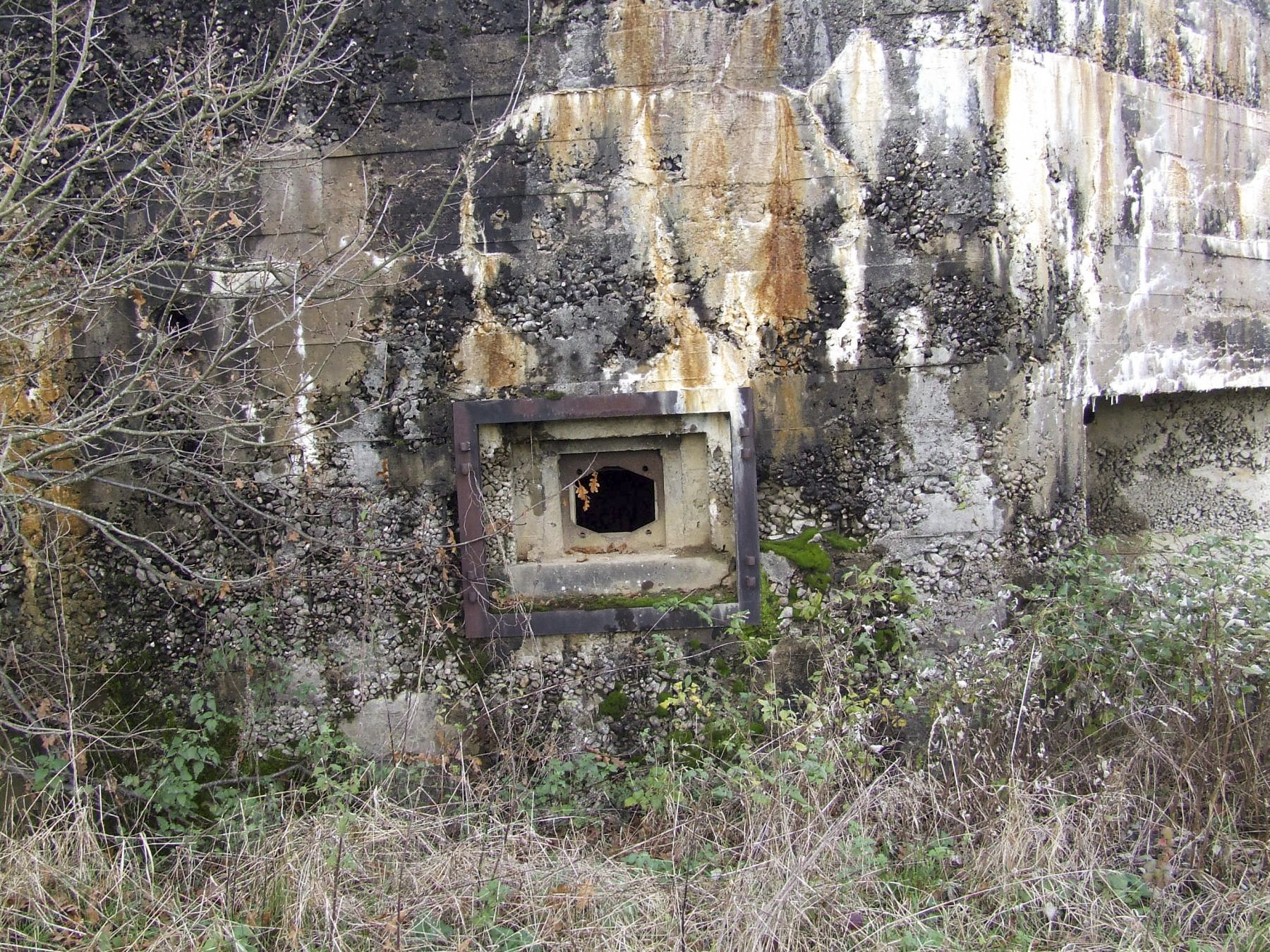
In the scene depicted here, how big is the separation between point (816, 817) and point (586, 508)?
148 cm

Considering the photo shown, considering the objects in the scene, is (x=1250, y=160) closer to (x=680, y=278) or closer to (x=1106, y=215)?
(x=1106, y=215)

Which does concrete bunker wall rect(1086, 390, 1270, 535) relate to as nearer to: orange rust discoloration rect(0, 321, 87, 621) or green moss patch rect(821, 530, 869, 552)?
green moss patch rect(821, 530, 869, 552)

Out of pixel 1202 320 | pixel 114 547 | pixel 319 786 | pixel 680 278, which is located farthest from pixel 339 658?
pixel 1202 320

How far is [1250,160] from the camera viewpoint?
4410 millimetres

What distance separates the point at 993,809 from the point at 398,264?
293 cm

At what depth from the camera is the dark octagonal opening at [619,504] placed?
4.39 m

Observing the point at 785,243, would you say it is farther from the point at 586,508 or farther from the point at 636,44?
the point at 586,508

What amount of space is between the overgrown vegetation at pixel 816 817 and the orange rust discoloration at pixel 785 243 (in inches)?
42.7

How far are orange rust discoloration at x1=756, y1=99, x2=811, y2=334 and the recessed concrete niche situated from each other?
1.19 ft

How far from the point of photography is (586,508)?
377cm

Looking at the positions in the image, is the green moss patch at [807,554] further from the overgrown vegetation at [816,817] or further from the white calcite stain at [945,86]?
the white calcite stain at [945,86]

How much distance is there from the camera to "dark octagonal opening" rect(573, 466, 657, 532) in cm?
439

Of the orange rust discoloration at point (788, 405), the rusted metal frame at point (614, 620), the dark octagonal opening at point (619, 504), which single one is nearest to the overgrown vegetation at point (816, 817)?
the rusted metal frame at point (614, 620)

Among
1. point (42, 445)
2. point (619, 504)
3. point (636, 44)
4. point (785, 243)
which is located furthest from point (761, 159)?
point (42, 445)
